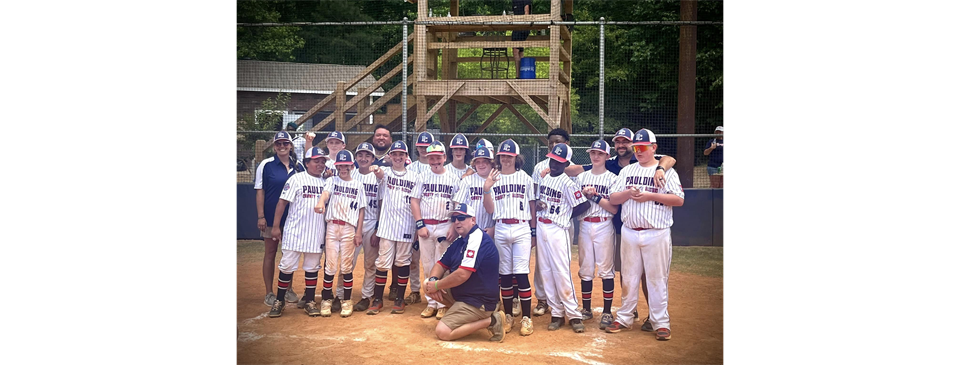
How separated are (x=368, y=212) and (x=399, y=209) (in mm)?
465

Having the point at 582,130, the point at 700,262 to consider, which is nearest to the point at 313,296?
the point at 700,262

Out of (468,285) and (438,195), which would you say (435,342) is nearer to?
(468,285)

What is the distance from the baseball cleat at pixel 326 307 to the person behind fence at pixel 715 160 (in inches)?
268

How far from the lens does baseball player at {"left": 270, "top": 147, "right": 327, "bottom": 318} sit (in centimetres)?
712

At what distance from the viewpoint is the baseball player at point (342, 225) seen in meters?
7.19

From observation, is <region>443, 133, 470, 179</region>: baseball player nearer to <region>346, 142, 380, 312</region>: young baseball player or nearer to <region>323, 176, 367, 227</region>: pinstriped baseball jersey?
<region>346, 142, 380, 312</region>: young baseball player

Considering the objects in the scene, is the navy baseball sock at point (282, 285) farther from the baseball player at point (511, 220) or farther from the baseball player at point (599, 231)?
the baseball player at point (599, 231)

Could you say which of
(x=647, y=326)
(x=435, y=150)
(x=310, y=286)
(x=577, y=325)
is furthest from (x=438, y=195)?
(x=647, y=326)

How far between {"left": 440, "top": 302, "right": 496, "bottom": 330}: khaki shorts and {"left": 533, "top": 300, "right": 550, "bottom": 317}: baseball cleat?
1132mm

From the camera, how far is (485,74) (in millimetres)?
18281
